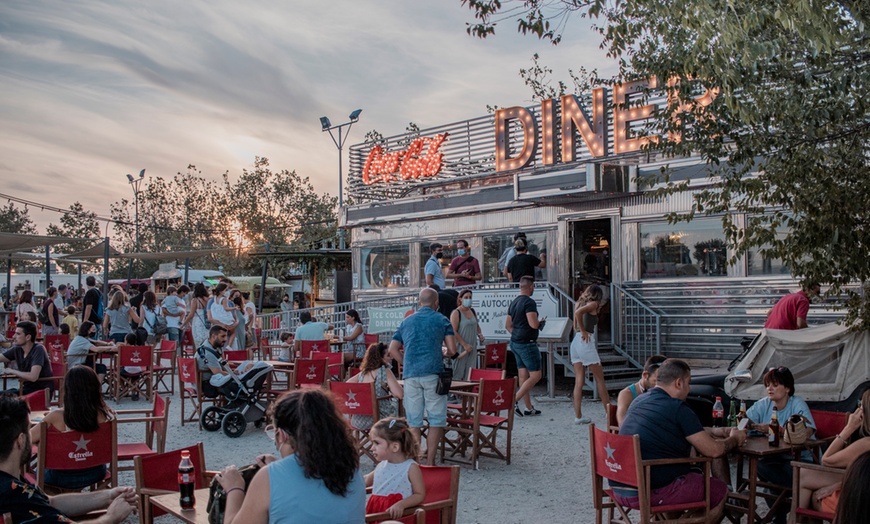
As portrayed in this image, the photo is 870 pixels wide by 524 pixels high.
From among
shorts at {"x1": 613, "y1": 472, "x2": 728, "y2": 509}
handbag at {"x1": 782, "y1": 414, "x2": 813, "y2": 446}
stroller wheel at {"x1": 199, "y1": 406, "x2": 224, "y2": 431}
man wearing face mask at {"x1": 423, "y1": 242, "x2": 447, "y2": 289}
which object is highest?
man wearing face mask at {"x1": 423, "y1": 242, "x2": 447, "y2": 289}

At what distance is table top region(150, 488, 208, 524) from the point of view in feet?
13.0

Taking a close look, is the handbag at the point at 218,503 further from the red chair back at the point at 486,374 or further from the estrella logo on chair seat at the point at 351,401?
the red chair back at the point at 486,374

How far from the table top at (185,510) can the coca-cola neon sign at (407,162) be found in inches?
513

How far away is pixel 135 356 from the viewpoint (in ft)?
39.2

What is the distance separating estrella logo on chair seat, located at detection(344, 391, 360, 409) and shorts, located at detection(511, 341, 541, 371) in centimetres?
330

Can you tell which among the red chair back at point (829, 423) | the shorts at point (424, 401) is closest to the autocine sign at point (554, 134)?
the shorts at point (424, 401)

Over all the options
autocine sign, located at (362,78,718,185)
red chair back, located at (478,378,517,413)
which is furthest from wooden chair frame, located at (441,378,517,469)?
autocine sign, located at (362,78,718,185)

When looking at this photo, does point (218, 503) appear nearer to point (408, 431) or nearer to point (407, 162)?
point (408, 431)

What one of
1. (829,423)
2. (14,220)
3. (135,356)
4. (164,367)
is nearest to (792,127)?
(829,423)

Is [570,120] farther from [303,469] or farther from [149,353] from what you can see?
[303,469]

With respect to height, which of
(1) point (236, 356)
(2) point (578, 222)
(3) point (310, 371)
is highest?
(2) point (578, 222)

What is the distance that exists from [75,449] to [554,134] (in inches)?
444

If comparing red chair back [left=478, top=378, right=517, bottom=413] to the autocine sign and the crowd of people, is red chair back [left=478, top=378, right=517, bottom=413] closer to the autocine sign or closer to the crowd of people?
the crowd of people

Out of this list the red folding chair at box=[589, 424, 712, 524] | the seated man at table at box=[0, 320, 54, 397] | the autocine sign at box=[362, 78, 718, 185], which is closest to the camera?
the red folding chair at box=[589, 424, 712, 524]
